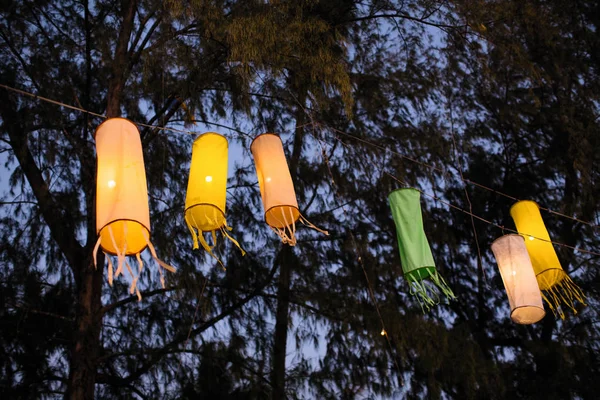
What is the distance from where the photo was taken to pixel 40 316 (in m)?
4.35

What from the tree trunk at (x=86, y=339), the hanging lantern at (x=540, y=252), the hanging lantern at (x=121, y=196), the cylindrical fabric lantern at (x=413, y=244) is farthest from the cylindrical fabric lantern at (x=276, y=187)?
the tree trunk at (x=86, y=339)

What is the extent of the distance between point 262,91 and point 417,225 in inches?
93.3

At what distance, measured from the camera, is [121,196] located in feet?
6.66

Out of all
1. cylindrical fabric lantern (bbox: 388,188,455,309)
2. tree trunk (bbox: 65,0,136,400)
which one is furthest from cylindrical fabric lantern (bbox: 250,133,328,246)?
tree trunk (bbox: 65,0,136,400)

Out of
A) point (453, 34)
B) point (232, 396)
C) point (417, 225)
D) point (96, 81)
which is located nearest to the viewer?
point (417, 225)

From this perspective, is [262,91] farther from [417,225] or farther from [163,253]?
[417,225]

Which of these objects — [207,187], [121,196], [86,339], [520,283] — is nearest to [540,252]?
[520,283]

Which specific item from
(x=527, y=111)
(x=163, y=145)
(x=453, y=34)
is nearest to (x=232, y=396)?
(x=163, y=145)

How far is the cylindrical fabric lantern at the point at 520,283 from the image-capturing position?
292 centimetres

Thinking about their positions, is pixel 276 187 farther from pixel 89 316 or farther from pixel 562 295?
pixel 562 295

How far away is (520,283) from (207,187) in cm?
146

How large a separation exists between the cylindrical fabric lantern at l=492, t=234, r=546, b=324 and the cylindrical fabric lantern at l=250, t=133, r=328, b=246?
0.96 m

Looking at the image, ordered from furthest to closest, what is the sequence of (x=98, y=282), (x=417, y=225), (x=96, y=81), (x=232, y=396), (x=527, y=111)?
1. (x=527, y=111)
2. (x=96, y=81)
3. (x=232, y=396)
4. (x=98, y=282)
5. (x=417, y=225)

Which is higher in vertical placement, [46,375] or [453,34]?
[453,34]
